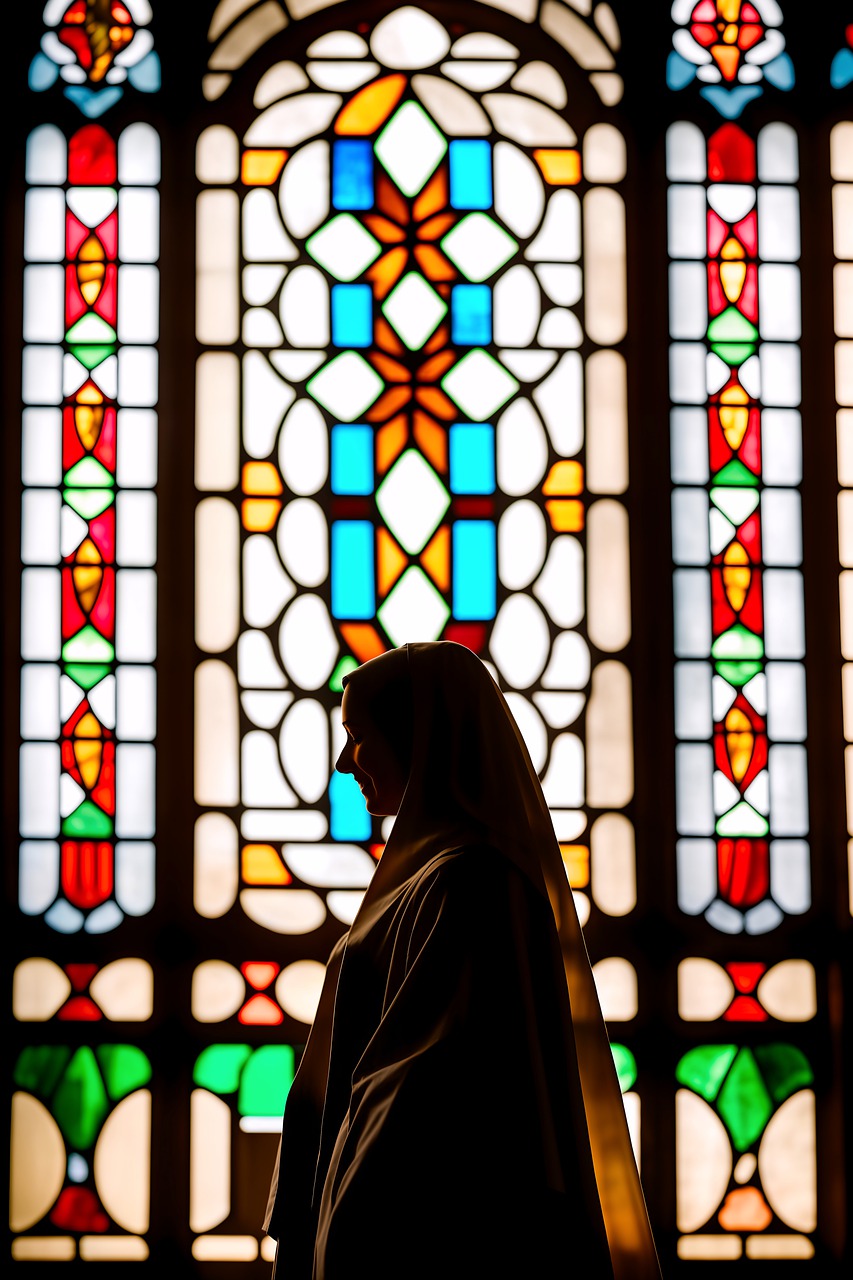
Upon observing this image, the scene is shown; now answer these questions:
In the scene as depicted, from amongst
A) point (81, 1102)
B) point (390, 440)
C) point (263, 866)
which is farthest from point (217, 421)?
point (81, 1102)

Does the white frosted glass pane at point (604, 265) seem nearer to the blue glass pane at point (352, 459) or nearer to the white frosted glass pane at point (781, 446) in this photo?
the white frosted glass pane at point (781, 446)

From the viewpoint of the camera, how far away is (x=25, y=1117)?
3527mm

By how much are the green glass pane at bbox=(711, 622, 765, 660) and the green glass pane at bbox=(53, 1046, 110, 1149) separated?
1.85 meters

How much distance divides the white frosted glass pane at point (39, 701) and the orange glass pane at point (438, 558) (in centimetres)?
97

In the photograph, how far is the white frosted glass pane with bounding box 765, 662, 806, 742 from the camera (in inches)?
147

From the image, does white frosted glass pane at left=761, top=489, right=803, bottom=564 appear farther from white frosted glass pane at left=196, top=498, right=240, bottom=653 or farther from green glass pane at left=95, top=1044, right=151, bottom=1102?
green glass pane at left=95, top=1044, right=151, bottom=1102

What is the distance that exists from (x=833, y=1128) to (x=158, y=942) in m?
1.69

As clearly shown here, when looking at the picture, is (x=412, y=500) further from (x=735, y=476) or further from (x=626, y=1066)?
(x=626, y=1066)

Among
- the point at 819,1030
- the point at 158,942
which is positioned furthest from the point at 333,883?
the point at 819,1030

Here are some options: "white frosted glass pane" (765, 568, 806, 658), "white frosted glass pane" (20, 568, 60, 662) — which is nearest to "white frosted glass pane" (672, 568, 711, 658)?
"white frosted glass pane" (765, 568, 806, 658)

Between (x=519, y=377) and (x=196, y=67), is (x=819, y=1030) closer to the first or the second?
(x=519, y=377)

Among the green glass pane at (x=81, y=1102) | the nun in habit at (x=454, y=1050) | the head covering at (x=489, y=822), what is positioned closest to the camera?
the nun in habit at (x=454, y=1050)

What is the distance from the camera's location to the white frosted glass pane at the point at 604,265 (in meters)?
3.87

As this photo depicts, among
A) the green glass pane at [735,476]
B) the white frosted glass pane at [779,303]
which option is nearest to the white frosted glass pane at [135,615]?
the green glass pane at [735,476]
